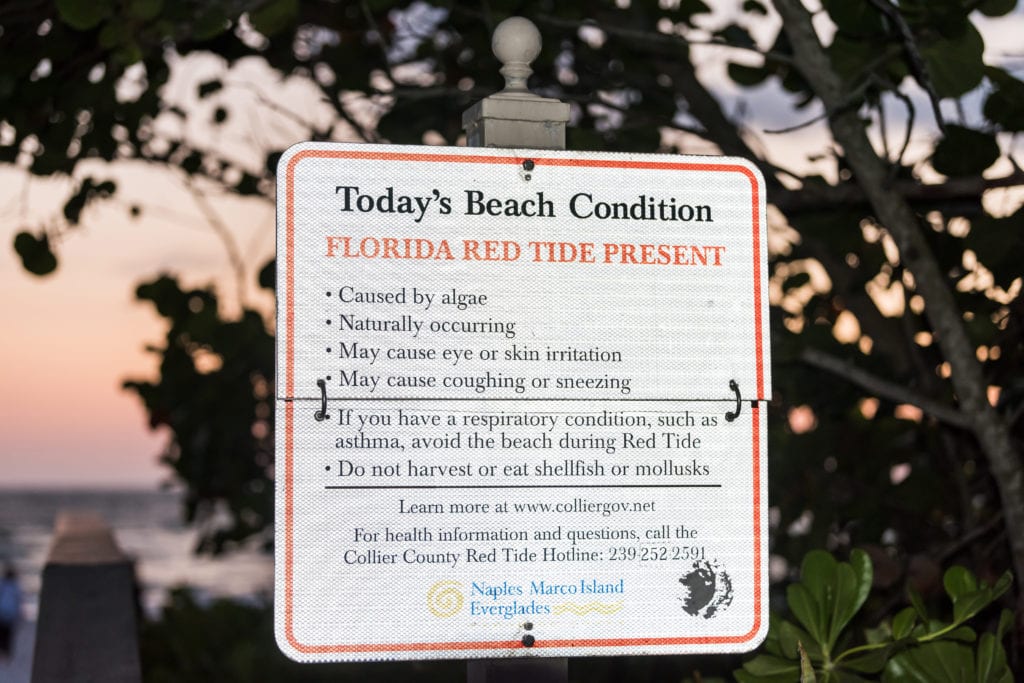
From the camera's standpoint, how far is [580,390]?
2137 mm

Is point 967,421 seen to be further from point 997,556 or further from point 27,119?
point 27,119

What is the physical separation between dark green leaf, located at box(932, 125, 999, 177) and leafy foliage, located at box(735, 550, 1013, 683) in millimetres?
1201

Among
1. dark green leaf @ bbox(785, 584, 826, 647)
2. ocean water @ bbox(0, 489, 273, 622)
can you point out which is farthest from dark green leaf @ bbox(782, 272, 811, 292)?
ocean water @ bbox(0, 489, 273, 622)

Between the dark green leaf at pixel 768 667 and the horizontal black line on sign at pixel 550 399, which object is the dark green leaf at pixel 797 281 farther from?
the horizontal black line on sign at pixel 550 399

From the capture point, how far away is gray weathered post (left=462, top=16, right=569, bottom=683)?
2154mm

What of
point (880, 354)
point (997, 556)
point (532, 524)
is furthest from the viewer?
point (880, 354)

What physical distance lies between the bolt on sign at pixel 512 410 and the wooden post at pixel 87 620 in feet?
4.49

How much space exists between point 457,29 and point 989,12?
2298 mm

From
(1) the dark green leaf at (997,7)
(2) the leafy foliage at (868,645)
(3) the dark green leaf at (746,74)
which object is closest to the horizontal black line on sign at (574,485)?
(2) the leafy foliage at (868,645)

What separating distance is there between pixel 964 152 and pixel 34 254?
8.57 feet

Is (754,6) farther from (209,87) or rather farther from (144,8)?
(209,87)

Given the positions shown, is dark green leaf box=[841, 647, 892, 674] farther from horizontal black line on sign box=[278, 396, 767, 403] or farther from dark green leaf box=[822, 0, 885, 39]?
dark green leaf box=[822, 0, 885, 39]

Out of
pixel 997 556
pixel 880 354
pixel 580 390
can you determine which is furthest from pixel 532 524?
pixel 880 354

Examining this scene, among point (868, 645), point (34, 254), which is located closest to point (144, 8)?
point (34, 254)
